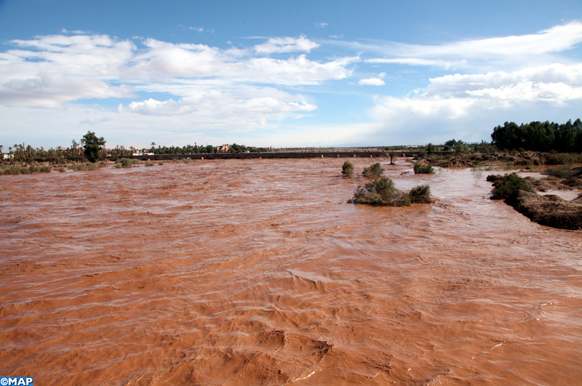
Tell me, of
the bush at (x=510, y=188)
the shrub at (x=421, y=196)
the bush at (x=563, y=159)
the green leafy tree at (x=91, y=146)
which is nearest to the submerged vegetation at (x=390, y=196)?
the shrub at (x=421, y=196)

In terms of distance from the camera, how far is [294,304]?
4.89 metres

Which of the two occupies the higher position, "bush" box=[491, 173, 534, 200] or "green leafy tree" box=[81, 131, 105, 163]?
"green leafy tree" box=[81, 131, 105, 163]

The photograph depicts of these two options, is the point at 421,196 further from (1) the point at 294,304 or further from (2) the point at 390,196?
(1) the point at 294,304

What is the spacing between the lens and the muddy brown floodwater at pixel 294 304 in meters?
3.41

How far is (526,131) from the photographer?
4878 centimetres

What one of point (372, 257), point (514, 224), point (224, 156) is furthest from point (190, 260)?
point (224, 156)

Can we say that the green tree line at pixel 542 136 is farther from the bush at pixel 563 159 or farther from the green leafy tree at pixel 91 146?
the green leafy tree at pixel 91 146

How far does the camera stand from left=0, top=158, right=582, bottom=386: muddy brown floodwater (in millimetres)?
3408

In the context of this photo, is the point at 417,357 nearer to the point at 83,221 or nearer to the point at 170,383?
the point at 170,383

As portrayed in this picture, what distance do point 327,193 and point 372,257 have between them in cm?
1036

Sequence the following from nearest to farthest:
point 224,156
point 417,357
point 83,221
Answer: point 417,357
point 83,221
point 224,156

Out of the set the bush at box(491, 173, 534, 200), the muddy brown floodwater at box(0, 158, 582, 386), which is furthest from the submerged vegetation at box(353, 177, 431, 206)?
the muddy brown floodwater at box(0, 158, 582, 386)

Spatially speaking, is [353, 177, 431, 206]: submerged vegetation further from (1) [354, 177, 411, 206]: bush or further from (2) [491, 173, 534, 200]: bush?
(2) [491, 173, 534, 200]: bush

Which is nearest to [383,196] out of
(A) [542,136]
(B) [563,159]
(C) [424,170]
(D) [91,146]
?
(C) [424,170]
